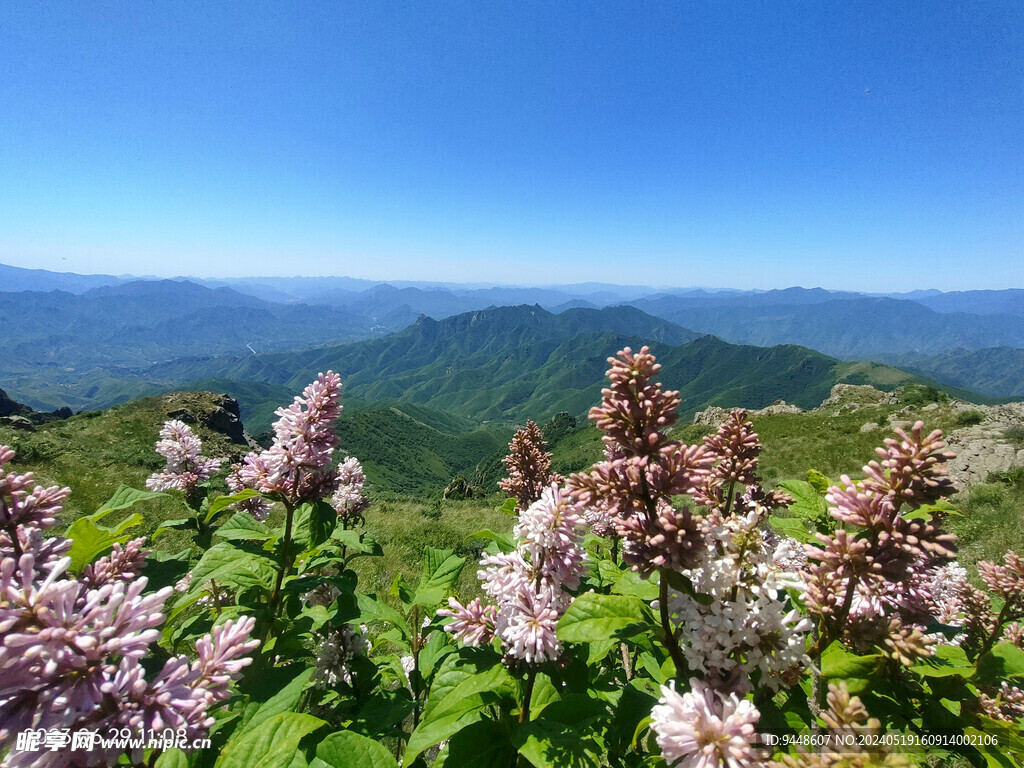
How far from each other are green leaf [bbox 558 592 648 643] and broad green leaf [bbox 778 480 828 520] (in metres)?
1.73

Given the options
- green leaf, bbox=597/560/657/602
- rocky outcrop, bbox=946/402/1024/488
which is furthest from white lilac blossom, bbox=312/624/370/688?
rocky outcrop, bbox=946/402/1024/488

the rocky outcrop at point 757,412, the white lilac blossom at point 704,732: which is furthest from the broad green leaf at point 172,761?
the rocky outcrop at point 757,412

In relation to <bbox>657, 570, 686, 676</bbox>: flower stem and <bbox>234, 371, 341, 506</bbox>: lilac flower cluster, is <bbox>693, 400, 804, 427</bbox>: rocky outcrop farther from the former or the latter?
<bbox>657, 570, 686, 676</bbox>: flower stem

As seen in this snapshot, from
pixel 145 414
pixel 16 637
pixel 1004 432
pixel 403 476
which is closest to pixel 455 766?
pixel 16 637

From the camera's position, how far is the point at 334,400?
4.11 metres

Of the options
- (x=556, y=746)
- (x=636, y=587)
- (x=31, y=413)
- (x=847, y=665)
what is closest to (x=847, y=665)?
(x=847, y=665)

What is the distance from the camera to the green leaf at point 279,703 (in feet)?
9.08

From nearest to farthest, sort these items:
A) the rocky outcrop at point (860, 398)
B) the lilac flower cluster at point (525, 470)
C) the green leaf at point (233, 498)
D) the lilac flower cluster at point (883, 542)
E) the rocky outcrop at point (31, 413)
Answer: the lilac flower cluster at point (883, 542)
the green leaf at point (233, 498)
the lilac flower cluster at point (525, 470)
the rocky outcrop at point (860, 398)
the rocky outcrop at point (31, 413)

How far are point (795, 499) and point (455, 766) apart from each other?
3.16 metres

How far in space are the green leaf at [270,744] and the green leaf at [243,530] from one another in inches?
73.1

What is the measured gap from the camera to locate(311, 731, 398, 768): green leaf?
2.30 m

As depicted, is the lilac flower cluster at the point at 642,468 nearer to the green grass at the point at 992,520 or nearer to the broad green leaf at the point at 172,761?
the broad green leaf at the point at 172,761

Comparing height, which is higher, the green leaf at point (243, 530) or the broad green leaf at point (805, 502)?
the broad green leaf at point (805, 502)

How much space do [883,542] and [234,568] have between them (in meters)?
4.48
